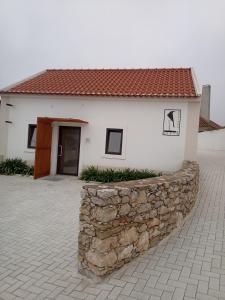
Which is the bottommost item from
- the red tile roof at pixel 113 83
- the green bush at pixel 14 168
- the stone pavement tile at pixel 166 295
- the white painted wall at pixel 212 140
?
the stone pavement tile at pixel 166 295

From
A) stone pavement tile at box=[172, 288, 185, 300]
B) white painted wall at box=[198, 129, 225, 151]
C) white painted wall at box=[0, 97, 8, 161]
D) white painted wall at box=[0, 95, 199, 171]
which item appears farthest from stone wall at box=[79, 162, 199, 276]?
white painted wall at box=[198, 129, 225, 151]

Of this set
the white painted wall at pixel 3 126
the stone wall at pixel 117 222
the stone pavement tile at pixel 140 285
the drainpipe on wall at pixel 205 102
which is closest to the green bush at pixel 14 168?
the white painted wall at pixel 3 126

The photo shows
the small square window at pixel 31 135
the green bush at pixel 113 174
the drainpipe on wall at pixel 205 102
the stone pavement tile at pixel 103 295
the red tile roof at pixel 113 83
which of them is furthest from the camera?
the drainpipe on wall at pixel 205 102

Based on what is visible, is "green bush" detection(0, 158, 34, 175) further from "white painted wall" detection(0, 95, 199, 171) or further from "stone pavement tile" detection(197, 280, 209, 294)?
"stone pavement tile" detection(197, 280, 209, 294)

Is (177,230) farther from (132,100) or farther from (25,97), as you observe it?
(25,97)

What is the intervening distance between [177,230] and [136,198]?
2217mm

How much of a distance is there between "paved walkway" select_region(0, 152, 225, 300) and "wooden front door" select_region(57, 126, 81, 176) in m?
5.76

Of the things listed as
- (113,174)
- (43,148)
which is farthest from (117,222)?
(43,148)

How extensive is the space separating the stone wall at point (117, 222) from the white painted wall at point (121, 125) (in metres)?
7.27

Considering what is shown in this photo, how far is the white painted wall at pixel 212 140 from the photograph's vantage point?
90.3 feet

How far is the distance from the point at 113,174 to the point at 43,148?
3512 mm

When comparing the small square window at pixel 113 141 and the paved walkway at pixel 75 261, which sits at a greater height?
the small square window at pixel 113 141

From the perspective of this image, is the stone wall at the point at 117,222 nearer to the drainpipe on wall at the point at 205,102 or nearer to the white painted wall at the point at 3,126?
the white painted wall at the point at 3,126

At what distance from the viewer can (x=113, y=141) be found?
1384 centimetres
